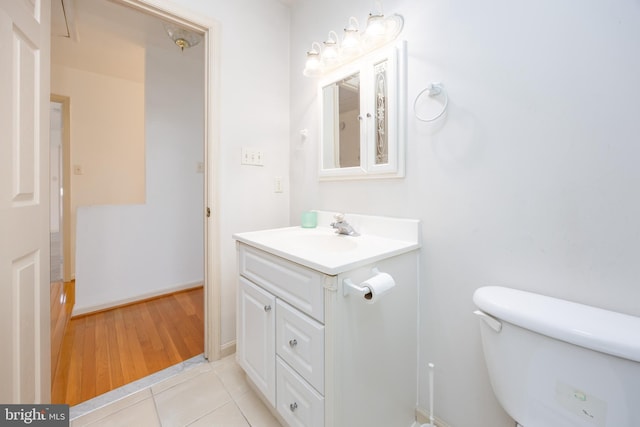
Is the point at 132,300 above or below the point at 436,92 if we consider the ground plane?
below

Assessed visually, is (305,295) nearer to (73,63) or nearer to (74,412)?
(74,412)

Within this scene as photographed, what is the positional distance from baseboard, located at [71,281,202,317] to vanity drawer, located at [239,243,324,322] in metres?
1.75

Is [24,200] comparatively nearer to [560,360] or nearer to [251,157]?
[251,157]

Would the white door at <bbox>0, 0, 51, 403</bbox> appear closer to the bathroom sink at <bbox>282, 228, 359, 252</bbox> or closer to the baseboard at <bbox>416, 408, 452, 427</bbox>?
the bathroom sink at <bbox>282, 228, 359, 252</bbox>

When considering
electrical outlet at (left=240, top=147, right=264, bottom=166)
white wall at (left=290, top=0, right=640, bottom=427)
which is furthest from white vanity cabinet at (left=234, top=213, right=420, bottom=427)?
electrical outlet at (left=240, top=147, right=264, bottom=166)

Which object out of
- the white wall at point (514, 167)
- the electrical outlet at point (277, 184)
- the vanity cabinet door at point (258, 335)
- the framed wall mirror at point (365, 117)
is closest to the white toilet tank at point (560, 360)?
the white wall at point (514, 167)

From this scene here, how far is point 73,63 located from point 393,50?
3228 millimetres

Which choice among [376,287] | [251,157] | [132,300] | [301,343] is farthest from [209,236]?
[132,300]

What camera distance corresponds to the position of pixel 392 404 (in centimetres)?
101

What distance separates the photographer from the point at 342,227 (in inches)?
53.0

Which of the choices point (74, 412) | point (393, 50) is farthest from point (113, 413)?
point (393, 50)

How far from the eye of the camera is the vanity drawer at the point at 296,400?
Answer: 872mm

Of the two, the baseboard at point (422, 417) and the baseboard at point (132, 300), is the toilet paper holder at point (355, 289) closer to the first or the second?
the baseboard at point (422, 417)

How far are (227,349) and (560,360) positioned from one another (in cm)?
161
